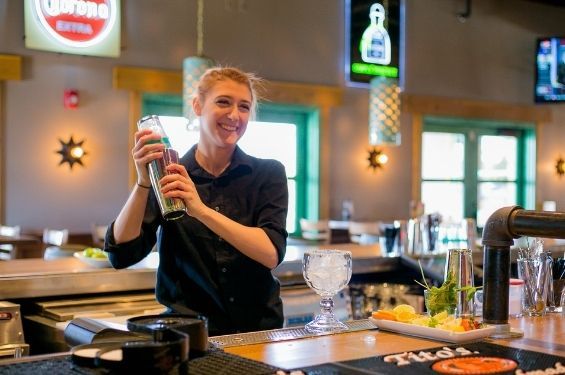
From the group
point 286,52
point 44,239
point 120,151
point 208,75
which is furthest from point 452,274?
point 286,52

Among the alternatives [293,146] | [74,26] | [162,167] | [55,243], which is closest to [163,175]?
[162,167]

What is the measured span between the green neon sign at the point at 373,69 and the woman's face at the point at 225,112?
7311 mm

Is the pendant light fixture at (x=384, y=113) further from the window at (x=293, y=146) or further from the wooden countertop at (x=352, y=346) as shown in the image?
the wooden countertop at (x=352, y=346)

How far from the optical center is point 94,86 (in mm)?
7691

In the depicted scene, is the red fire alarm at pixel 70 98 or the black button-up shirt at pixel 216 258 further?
the red fire alarm at pixel 70 98

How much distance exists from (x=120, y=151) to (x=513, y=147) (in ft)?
19.4

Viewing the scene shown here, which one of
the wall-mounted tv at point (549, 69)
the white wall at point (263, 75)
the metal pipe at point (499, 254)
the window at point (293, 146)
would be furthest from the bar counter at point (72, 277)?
the wall-mounted tv at point (549, 69)

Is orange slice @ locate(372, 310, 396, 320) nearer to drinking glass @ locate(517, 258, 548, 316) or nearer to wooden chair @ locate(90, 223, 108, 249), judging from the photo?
drinking glass @ locate(517, 258, 548, 316)

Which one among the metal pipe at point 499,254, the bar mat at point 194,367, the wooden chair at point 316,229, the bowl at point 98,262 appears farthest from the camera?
the wooden chair at point 316,229

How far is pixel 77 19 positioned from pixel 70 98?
0.79m

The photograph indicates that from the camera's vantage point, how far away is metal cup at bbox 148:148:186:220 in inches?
72.5

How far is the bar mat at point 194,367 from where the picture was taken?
51.9 inches

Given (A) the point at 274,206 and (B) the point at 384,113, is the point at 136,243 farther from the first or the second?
(B) the point at 384,113

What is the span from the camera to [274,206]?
224cm
